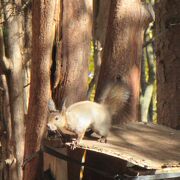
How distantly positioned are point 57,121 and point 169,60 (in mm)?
1740

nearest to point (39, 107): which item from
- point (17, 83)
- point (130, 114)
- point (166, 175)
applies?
point (130, 114)

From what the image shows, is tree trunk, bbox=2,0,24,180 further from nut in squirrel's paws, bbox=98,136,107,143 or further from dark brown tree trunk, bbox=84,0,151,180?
nut in squirrel's paws, bbox=98,136,107,143

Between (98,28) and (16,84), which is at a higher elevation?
(98,28)

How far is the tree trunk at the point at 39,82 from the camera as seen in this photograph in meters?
3.55

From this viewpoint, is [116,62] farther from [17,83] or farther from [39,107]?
[17,83]

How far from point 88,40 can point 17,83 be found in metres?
2.66

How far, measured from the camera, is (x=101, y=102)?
3.46m

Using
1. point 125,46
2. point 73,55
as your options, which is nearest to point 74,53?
point 73,55

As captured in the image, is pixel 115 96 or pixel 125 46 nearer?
pixel 115 96

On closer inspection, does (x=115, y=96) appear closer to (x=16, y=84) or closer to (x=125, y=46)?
(x=125, y=46)

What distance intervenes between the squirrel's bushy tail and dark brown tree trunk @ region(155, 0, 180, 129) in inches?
35.6

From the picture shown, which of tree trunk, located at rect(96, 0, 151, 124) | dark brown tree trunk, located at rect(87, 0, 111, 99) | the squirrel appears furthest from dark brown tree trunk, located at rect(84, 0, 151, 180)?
dark brown tree trunk, located at rect(87, 0, 111, 99)

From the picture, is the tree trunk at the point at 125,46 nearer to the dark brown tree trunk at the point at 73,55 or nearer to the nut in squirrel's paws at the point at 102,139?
the dark brown tree trunk at the point at 73,55

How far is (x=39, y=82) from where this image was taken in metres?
3.58
